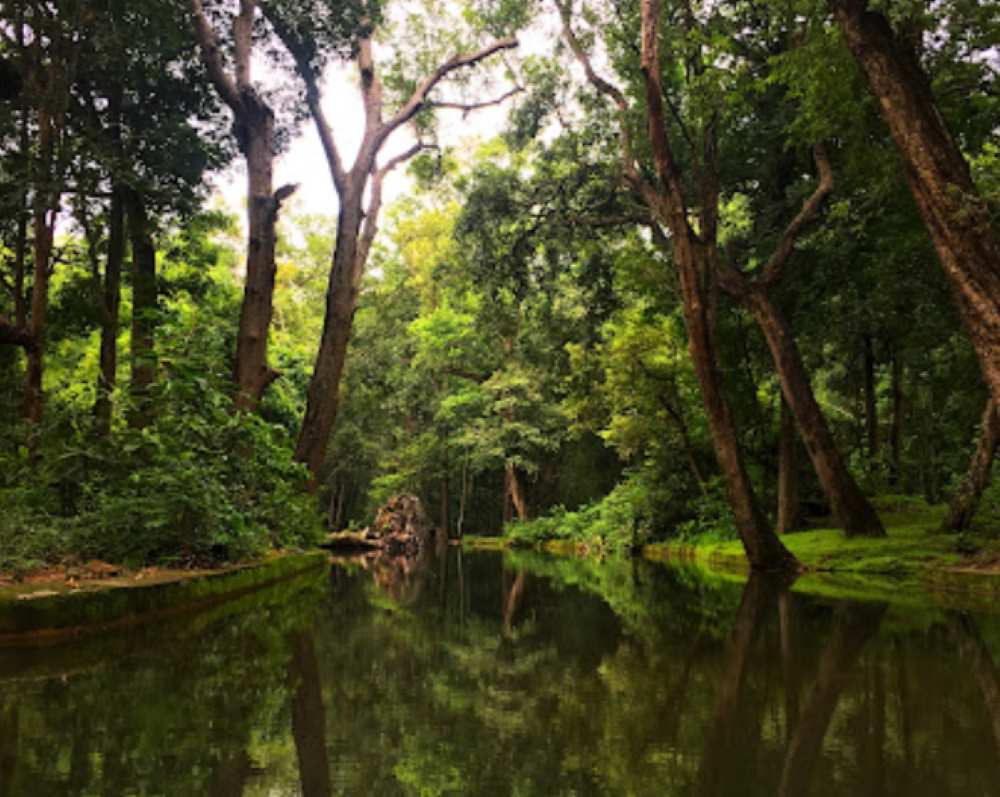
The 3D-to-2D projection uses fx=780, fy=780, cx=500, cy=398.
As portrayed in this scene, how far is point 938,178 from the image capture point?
22.3 ft

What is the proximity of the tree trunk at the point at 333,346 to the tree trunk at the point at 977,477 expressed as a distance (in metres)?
9.94

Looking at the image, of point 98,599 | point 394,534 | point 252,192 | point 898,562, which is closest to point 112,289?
point 252,192

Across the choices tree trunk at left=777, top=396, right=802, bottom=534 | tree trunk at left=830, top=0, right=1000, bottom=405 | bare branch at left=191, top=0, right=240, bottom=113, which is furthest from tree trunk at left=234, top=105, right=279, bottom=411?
tree trunk at left=777, top=396, right=802, bottom=534

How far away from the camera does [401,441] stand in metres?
37.0

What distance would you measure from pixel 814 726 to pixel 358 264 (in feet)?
44.7

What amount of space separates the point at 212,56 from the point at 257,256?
11.1 ft

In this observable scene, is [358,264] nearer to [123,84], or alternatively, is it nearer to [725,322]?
[123,84]

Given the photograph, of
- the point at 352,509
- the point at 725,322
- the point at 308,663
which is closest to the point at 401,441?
the point at 352,509

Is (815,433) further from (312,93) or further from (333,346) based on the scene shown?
(312,93)

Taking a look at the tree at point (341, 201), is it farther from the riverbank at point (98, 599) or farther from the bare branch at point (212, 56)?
the riverbank at point (98, 599)

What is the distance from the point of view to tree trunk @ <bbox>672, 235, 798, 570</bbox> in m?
11.4

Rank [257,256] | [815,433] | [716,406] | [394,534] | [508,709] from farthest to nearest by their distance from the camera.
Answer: [394,534]
[815,433]
[257,256]
[716,406]
[508,709]

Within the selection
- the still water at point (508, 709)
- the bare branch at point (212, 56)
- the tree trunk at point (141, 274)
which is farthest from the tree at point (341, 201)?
the still water at point (508, 709)

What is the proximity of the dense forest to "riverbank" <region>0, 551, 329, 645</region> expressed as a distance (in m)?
0.46
